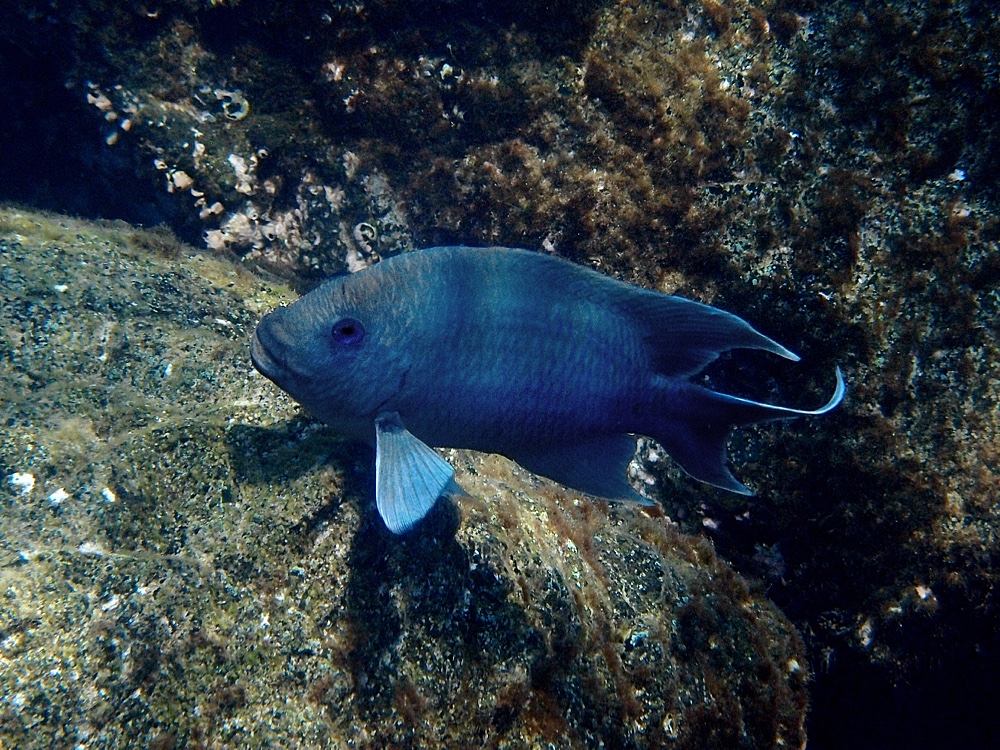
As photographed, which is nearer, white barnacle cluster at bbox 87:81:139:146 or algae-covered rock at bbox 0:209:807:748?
algae-covered rock at bbox 0:209:807:748

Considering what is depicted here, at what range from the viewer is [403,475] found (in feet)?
6.98

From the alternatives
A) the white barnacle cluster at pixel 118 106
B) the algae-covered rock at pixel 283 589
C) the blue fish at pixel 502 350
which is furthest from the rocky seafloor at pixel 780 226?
the blue fish at pixel 502 350

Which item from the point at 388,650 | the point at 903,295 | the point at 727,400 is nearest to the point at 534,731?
the point at 388,650

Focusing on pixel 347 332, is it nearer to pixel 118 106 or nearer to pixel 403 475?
pixel 403 475

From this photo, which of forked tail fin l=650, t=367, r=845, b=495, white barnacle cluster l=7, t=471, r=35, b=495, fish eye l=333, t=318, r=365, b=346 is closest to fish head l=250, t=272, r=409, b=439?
fish eye l=333, t=318, r=365, b=346

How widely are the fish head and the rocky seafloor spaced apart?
88cm

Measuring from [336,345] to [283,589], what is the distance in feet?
4.36

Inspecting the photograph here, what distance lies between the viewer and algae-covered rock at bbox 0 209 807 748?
2396mm

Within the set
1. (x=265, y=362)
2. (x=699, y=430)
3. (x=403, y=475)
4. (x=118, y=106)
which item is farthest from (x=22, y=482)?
(x=699, y=430)

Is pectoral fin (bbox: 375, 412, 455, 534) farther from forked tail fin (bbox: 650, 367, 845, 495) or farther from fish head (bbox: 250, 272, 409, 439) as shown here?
forked tail fin (bbox: 650, 367, 845, 495)

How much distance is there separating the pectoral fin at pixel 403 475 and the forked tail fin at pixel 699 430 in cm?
93

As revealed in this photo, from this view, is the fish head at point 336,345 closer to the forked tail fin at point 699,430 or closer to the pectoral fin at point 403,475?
the pectoral fin at point 403,475

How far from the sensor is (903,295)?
3359 mm

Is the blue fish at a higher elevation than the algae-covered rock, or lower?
higher
